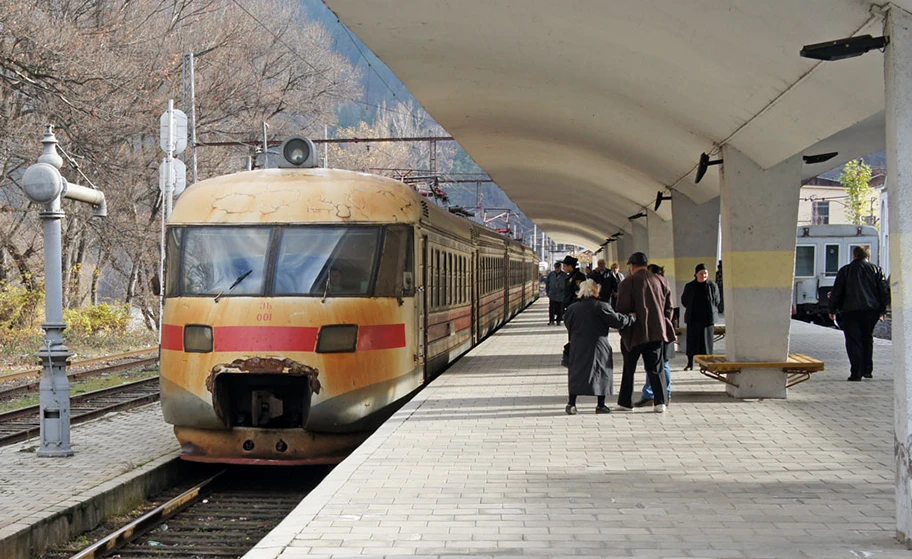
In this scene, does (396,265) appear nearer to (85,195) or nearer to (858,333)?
(85,195)

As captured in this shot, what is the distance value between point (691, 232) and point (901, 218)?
12926 mm

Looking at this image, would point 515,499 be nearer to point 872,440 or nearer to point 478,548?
point 478,548

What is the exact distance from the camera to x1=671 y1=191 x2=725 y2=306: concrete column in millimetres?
18641

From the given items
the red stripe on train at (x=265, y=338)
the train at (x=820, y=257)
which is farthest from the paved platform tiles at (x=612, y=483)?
the train at (x=820, y=257)

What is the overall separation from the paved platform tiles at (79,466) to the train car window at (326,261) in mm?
2234

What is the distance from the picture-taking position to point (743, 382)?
12.4 meters

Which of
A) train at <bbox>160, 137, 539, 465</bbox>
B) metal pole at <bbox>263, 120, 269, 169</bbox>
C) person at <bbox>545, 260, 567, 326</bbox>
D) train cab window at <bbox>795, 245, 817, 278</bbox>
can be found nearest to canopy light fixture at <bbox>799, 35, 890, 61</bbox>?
train at <bbox>160, 137, 539, 465</bbox>

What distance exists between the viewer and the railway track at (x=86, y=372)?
55.7 feet

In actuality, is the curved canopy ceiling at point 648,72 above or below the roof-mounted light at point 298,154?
above

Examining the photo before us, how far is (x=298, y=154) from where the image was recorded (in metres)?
12.0

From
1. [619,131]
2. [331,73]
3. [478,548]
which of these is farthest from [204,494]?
[331,73]

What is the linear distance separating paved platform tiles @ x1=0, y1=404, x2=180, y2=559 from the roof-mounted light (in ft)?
11.0

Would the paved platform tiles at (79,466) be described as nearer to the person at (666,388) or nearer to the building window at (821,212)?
the person at (666,388)

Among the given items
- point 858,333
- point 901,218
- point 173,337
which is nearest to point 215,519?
point 173,337
